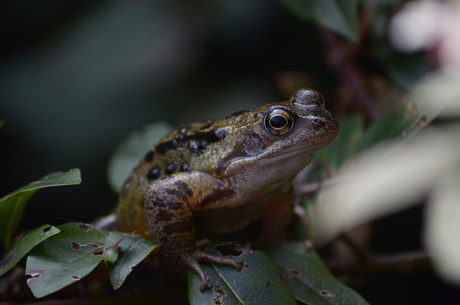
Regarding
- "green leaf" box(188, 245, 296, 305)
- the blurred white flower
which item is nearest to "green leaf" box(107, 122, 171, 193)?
"green leaf" box(188, 245, 296, 305)

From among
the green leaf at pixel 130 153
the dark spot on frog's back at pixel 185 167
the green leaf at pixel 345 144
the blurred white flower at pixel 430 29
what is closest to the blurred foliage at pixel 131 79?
the blurred white flower at pixel 430 29

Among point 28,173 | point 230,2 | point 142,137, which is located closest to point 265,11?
point 230,2

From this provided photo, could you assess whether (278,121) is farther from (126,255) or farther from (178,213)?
(126,255)

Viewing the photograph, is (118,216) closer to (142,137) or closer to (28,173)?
(142,137)

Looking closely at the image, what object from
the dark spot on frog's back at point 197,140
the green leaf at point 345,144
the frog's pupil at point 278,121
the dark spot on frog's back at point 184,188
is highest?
the frog's pupil at point 278,121

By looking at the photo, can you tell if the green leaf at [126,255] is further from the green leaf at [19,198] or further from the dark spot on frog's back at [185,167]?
the dark spot on frog's back at [185,167]

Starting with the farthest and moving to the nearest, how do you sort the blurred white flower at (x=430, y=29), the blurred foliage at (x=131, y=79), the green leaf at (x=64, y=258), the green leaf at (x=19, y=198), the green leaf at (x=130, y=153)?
the blurred foliage at (x=131, y=79), the blurred white flower at (x=430, y=29), the green leaf at (x=130, y=153), the green leaf at (x=19, y=198), the green leaf at (x=64, y=258)

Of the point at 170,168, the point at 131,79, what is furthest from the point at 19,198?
the point at 131,79
